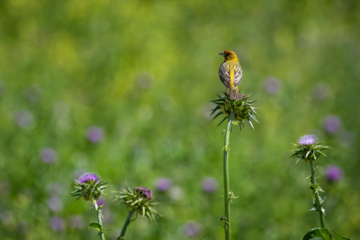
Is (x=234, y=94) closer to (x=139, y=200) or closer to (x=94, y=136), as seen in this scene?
(x=139, y=200)

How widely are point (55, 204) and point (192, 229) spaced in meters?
1.29

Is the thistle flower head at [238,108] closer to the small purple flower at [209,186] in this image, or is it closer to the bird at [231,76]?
the bird at [231,76]

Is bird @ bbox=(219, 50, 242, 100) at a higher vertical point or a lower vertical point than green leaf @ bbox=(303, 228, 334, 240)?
higher

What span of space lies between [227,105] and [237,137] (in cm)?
401

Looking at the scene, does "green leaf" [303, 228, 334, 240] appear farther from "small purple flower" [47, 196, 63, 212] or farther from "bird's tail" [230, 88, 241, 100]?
"small purple flower" [47, 196, 63, 212]

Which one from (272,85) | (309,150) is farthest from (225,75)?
(272,85)

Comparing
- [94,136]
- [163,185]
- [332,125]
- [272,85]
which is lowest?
[163,185]

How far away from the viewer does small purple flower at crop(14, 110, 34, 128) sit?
5750 millimetres

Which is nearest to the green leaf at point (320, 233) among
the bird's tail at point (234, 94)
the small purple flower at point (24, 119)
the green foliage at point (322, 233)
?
the green foliage at point (322, 233)

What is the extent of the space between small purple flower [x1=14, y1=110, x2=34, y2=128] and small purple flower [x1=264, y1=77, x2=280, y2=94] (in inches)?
127

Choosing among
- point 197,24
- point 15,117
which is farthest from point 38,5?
Result: point 15,117

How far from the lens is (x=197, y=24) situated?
365 inches

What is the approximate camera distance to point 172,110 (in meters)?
6.69

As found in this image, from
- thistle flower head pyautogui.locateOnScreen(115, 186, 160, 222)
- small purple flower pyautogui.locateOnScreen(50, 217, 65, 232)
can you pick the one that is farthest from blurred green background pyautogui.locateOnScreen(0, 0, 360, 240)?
thistle flower head pyautogui.locateOnScreen(115, 186, 160, 222)
